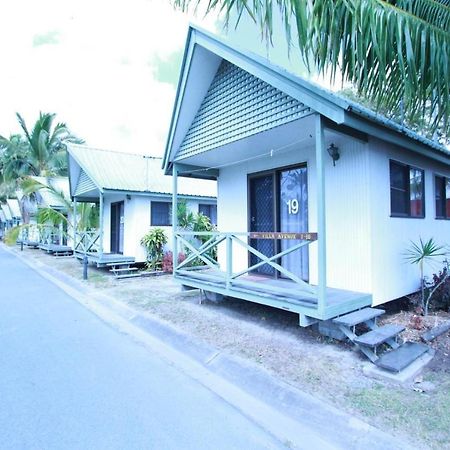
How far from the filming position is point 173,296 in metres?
8.44

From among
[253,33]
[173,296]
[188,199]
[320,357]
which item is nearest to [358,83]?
[253,33]

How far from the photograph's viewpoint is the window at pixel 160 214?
13.9 m

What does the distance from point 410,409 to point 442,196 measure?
6879 mm

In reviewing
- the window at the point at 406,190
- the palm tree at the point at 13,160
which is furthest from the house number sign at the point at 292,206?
the palm tree at the point at 13,160

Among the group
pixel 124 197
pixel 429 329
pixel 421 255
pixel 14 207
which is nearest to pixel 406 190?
pixel 421 255

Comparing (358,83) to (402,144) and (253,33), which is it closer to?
(253,33)

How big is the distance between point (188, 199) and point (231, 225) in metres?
6.52

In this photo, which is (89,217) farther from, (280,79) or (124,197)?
(280,79)

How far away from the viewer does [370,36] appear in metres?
3.57

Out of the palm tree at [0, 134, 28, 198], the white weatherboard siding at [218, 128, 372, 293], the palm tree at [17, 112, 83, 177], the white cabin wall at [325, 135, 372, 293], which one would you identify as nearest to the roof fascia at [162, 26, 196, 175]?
the white weatherboard siding at [218, 128, 372, 293]

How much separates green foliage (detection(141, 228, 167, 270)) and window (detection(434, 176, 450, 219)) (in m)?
9.37

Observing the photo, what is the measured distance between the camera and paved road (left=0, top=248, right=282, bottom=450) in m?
2.88

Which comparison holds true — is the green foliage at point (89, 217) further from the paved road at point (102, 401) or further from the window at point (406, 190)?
the window at point (406, 190)

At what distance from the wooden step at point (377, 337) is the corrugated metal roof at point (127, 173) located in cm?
1052
